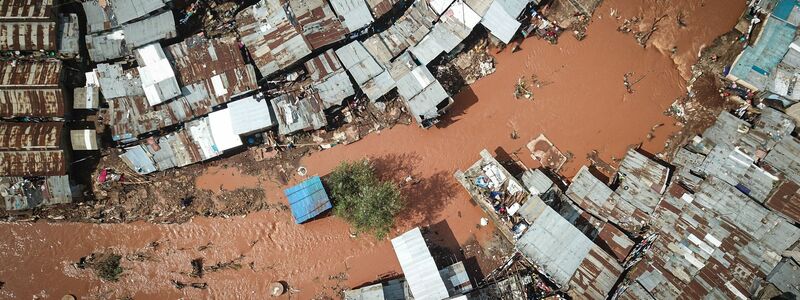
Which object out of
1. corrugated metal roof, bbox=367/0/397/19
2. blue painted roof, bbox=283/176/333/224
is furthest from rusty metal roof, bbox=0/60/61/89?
corrugated metal roof, bbox=367/0/397/19

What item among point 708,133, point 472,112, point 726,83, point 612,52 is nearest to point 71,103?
point 472,112

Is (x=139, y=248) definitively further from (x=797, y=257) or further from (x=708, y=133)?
(x=797, y=257)

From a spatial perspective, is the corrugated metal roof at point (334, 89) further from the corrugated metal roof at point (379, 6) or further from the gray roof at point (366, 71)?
the corrugated metal roof at point (379, 6)

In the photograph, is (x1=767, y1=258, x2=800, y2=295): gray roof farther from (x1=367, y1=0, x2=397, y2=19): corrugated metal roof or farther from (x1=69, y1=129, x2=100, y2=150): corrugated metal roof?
(x1=69, y1=129, x2=100, y2=150): corrugated metal roof

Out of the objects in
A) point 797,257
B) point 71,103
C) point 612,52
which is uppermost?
point 71,103

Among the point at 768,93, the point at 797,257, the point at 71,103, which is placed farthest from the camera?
the point at 71,103

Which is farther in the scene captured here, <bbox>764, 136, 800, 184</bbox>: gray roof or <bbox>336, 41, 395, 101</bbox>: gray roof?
<bbox>336, 41, 395, 101</bbox>: gray roof

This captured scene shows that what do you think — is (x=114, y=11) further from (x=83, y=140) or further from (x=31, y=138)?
(x=31, y=138)
